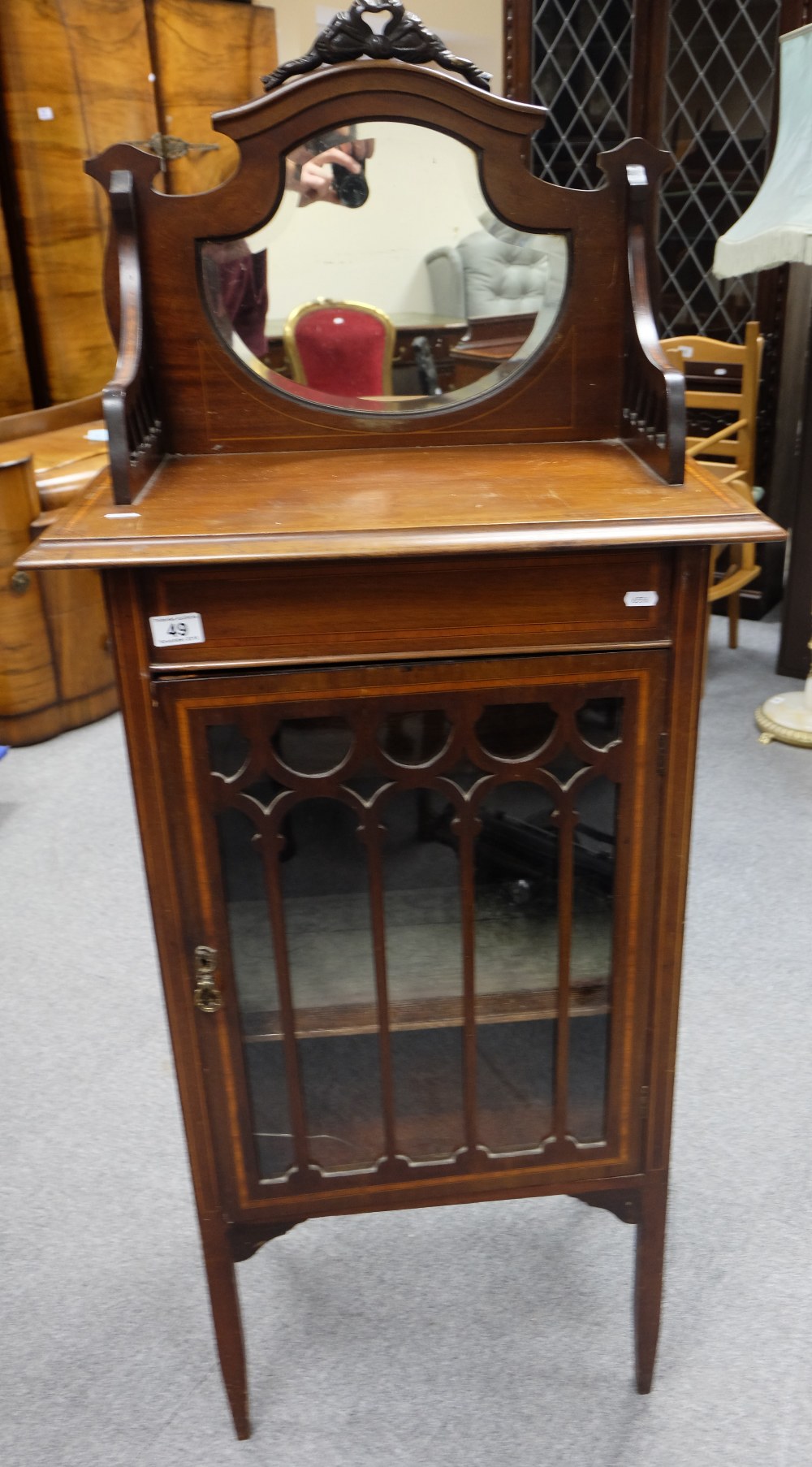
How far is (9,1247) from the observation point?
4.77ft

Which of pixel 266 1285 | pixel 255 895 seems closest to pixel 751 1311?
pixel 266 1285

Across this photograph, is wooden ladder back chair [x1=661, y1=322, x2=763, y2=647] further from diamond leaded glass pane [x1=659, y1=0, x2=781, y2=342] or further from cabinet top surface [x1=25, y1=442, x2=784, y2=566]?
cabinet top surface [x1=25, y1=442, x2=784, y2=566]

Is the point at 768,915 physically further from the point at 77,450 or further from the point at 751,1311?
the point at 77,450

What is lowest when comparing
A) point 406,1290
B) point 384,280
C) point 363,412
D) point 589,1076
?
point 406,1290

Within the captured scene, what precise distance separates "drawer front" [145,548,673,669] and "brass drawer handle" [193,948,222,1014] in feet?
0.88

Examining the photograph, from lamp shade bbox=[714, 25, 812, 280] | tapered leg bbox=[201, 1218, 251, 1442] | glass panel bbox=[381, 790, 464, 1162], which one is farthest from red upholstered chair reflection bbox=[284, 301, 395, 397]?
lamp shade bbox=[714, 25, 812, 280]

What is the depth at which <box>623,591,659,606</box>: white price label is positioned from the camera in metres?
0.90

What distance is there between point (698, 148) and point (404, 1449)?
3.05 m

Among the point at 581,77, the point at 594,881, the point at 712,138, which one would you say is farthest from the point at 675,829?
the point at 581,77

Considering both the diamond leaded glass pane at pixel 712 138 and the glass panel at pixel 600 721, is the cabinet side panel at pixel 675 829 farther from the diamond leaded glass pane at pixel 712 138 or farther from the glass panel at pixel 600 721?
the diamond leaded glass pane at pixel 712 138

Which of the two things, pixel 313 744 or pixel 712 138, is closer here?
pixel 313 744

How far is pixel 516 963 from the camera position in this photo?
1057 mm

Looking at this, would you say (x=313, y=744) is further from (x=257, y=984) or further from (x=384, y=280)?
(x=384, y=280)

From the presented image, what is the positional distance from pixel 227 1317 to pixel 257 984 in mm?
387
